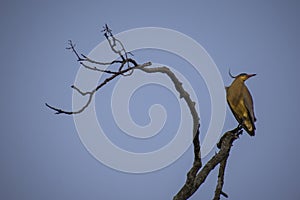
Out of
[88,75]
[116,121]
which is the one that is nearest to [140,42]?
[88,75]

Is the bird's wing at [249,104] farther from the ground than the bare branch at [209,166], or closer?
farther from the ground

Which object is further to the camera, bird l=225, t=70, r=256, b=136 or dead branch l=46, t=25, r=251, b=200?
bird l=225, t=70, r=256, b=136

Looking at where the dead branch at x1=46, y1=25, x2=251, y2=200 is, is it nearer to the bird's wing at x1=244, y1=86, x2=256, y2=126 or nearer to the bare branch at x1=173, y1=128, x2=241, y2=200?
the bare branch at x1=173, y1=128, x2=241, y2=200

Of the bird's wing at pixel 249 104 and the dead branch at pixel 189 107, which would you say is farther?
the bird's wing at pixel 249 104

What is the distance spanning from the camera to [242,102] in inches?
55.0

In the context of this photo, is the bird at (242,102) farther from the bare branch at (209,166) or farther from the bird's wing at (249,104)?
the bare branch at (209,166)

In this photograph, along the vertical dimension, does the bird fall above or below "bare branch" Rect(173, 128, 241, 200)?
above

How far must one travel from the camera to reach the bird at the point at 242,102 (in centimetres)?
139

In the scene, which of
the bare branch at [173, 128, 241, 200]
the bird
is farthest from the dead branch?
the bird

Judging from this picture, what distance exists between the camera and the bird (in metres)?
1.39

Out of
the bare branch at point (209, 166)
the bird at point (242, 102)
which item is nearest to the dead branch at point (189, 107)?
the bare branch at point (209, 166)

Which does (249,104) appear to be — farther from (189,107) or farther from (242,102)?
(189,107)

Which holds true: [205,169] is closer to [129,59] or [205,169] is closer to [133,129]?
[133,129]

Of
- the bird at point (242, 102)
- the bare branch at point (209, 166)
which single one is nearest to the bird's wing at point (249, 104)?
the bird at point (242, 102)
